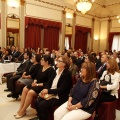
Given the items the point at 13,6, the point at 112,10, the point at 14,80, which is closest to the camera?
the point at 14,80

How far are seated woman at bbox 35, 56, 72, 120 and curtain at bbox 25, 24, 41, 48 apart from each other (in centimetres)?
648

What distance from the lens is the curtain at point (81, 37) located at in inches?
468

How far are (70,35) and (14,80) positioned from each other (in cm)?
748

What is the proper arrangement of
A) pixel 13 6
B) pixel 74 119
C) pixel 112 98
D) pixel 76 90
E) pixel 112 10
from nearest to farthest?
pixel 74 119 → pixel 76 90 → pixel 112 98 → pixel 13 6 → pixel 112 10

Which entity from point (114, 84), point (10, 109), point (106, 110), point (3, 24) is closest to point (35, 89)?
point (10, 109)

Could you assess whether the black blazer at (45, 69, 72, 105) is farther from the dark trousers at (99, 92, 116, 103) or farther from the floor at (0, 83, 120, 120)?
the floor at (0, 83, 120, 120)

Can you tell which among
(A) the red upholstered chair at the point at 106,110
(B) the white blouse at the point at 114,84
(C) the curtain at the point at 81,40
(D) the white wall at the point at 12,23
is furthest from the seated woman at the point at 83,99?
(C) the curtain at the point at 81,40

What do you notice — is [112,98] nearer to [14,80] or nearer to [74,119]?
[74,119]

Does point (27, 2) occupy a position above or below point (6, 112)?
above

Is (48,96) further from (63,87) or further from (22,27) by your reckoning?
(22,27)

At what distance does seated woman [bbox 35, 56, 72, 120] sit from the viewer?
2828 millimetres

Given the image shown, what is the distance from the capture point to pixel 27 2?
8.89m

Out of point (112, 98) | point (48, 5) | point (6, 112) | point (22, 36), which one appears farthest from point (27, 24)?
point (112, 98)

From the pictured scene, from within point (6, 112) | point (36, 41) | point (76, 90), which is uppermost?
point (36, 41)
